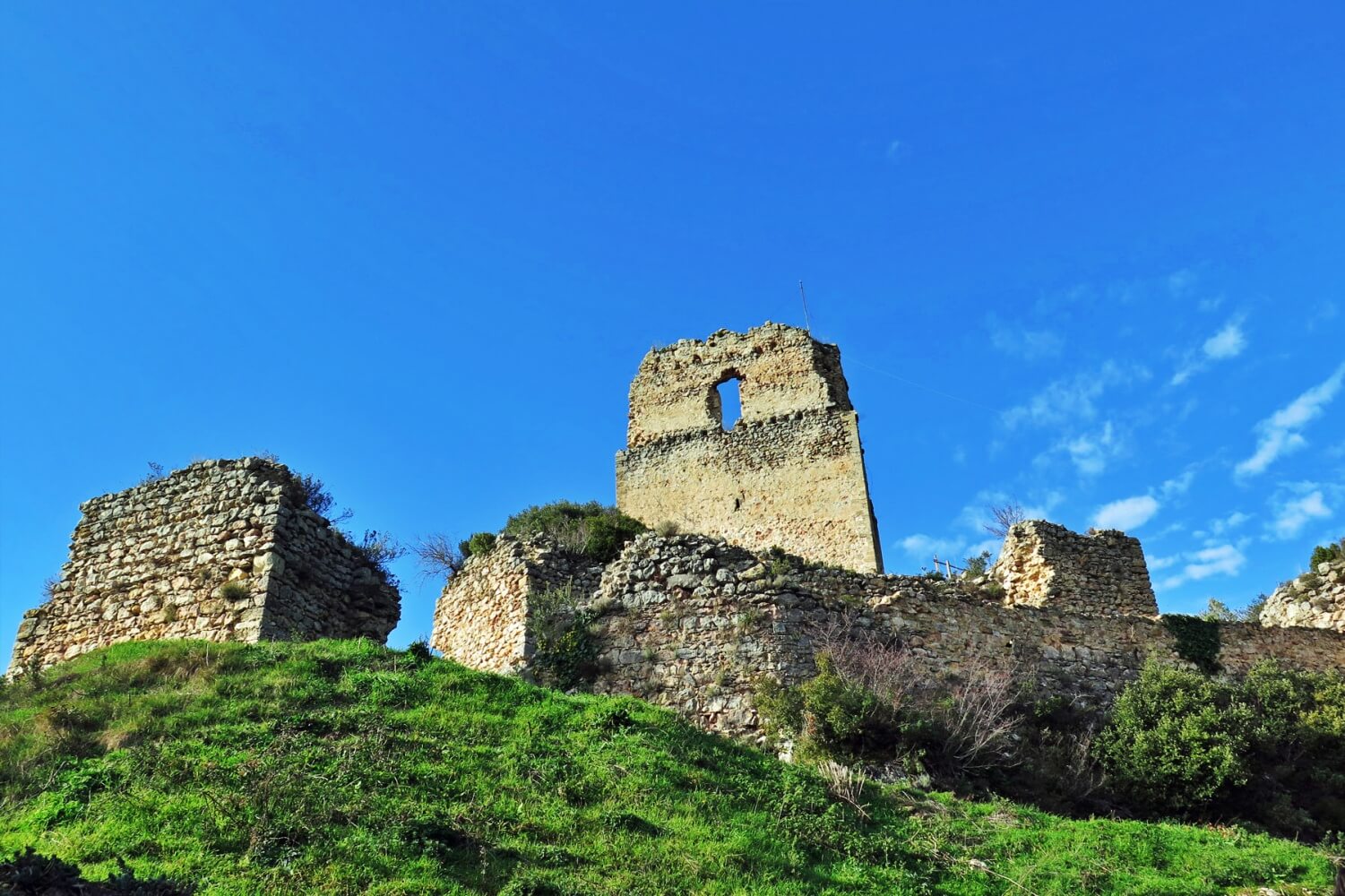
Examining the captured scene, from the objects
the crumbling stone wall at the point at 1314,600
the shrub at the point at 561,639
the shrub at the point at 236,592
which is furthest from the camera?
the crumbling stone wall at the point at 1314,600

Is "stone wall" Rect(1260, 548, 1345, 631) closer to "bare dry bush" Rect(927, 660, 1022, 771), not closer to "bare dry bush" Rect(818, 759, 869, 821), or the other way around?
"bare dry bush" Rect(927, 660, 1022, 771)

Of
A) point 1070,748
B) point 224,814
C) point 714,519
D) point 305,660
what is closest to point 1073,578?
point 1070,748

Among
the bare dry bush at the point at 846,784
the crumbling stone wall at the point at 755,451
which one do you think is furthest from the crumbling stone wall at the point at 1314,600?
the bare dry bush at the point at 846,784

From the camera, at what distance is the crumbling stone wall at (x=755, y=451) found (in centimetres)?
2708

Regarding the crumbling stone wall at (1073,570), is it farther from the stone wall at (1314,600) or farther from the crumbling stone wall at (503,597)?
the crumbling stone wall at (503,597)

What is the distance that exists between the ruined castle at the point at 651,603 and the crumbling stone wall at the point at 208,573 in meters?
0.03

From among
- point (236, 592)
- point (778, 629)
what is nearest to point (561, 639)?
point (778, 629)

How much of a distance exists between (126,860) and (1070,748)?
1202 centimetres

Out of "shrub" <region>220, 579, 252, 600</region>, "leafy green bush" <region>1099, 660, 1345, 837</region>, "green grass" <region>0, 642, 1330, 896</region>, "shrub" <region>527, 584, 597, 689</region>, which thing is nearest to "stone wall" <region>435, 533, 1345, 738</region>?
"shrub" <region>527, 584, 597, 689</region>

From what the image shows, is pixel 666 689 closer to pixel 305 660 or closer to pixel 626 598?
pixel 626 598

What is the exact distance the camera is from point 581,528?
2216 cm

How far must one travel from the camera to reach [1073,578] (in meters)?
19.2

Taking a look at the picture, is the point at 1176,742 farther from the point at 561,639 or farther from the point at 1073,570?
the point at 561,639

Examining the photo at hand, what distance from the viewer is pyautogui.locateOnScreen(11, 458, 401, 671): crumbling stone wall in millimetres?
13961
